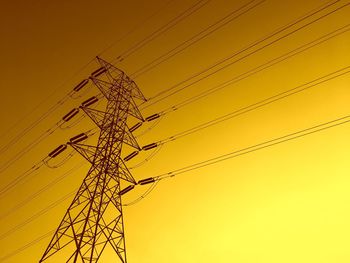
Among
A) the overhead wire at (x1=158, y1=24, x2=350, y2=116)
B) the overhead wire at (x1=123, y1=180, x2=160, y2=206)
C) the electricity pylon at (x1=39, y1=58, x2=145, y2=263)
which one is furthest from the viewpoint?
the overhead wire at (x1=123, y1=180, x2=160, y2=206)

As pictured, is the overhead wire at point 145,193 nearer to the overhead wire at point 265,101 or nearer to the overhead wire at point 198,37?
the overhead wire at point 265,101

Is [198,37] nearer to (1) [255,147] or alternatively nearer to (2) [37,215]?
(1) [255,147]

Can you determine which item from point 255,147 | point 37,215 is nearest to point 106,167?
point 255,147

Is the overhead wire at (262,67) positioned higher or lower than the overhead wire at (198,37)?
lower

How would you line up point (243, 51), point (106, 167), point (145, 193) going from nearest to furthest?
point (106, 167)
point (243, 51)
point (145, 193)

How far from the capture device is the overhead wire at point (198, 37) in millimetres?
11961

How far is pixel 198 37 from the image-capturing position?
502 inches

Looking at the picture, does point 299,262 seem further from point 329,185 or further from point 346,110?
point 346,110

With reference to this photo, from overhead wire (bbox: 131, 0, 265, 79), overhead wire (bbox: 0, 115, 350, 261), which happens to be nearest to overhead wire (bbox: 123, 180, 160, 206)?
overhead wire (bbox: 0, 115, 350, 261)

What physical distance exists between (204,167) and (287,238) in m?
3.21

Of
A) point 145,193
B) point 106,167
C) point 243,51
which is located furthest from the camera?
point 145,193

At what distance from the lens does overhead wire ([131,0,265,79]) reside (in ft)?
39.2

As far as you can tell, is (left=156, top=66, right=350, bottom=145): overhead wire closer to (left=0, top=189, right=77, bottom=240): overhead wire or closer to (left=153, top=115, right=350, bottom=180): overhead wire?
(left=153, top=115, right=350, bottom=180): overhead wire

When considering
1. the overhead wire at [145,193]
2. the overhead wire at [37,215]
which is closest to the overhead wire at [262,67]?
the overhead wire at [145,193]
